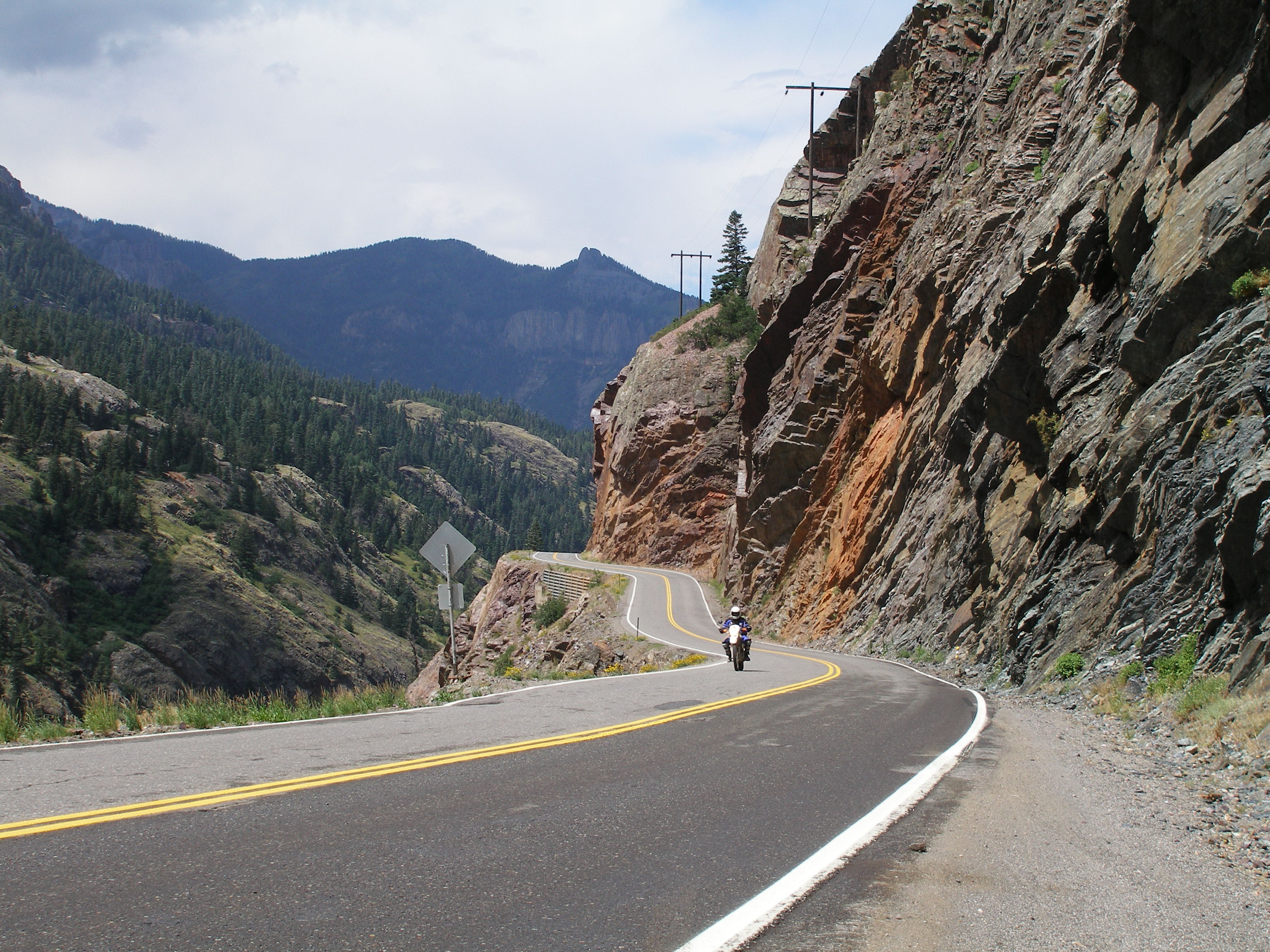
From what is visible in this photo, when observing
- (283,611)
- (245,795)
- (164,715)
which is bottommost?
(283,611)

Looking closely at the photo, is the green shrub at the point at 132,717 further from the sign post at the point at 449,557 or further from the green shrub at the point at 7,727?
the sign post at the point at 449,557

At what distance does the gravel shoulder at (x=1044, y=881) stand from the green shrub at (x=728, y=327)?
5724cm

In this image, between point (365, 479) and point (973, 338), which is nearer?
point (973, 338)

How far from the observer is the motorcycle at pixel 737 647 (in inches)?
714

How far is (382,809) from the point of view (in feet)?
17.3

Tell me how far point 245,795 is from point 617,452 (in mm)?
60389

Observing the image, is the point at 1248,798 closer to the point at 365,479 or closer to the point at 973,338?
the point at 973,338

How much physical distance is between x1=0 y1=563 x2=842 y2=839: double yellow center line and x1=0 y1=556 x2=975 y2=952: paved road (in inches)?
2.3

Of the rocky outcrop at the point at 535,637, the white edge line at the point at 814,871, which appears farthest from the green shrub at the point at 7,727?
the rocky outcrop at the point at 535,637

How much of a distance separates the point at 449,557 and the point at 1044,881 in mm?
10996

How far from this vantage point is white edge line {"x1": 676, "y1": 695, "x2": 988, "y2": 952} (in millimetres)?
3490

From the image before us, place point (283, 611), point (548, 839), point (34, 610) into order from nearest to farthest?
point (548, 839), point (34, 610), point (283, 611)

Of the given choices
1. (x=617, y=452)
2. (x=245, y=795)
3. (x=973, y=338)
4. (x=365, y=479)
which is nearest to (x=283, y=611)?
(x=617, y=452)

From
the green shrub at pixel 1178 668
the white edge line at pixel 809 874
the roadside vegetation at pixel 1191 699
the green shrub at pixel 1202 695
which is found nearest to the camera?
the white edge line at pixel 809 874
